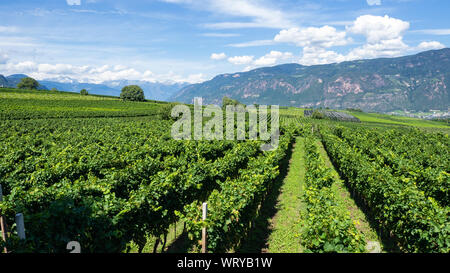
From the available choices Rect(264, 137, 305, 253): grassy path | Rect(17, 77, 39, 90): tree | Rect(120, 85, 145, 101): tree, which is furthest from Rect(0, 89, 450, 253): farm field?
Rect(17, 77, 39, 90): tree

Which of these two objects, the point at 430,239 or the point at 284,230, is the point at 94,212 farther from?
the point at 430,239

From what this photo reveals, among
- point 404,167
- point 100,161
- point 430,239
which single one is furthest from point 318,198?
point 100,161

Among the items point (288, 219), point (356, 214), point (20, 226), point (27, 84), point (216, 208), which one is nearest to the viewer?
point (20, 226)

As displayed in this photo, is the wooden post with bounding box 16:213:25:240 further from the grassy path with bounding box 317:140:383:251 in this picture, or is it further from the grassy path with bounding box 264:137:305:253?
the grassy path with bounding box 317:140:383:251

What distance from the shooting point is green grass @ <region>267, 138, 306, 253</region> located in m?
9.06

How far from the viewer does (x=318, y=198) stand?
27.3 ft

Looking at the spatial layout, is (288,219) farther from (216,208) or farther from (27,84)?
(27,84)

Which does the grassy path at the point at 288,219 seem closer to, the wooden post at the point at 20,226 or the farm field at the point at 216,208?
the farm field at the point at 216,208

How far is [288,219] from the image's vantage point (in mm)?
11211

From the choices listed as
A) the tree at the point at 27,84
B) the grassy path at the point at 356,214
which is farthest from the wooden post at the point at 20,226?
the tree at the point at 27,84

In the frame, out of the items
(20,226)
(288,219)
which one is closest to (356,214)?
(288,219)

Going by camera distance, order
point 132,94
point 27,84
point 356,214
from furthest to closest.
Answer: point 27,84 < point 132,94 < point 356,214
